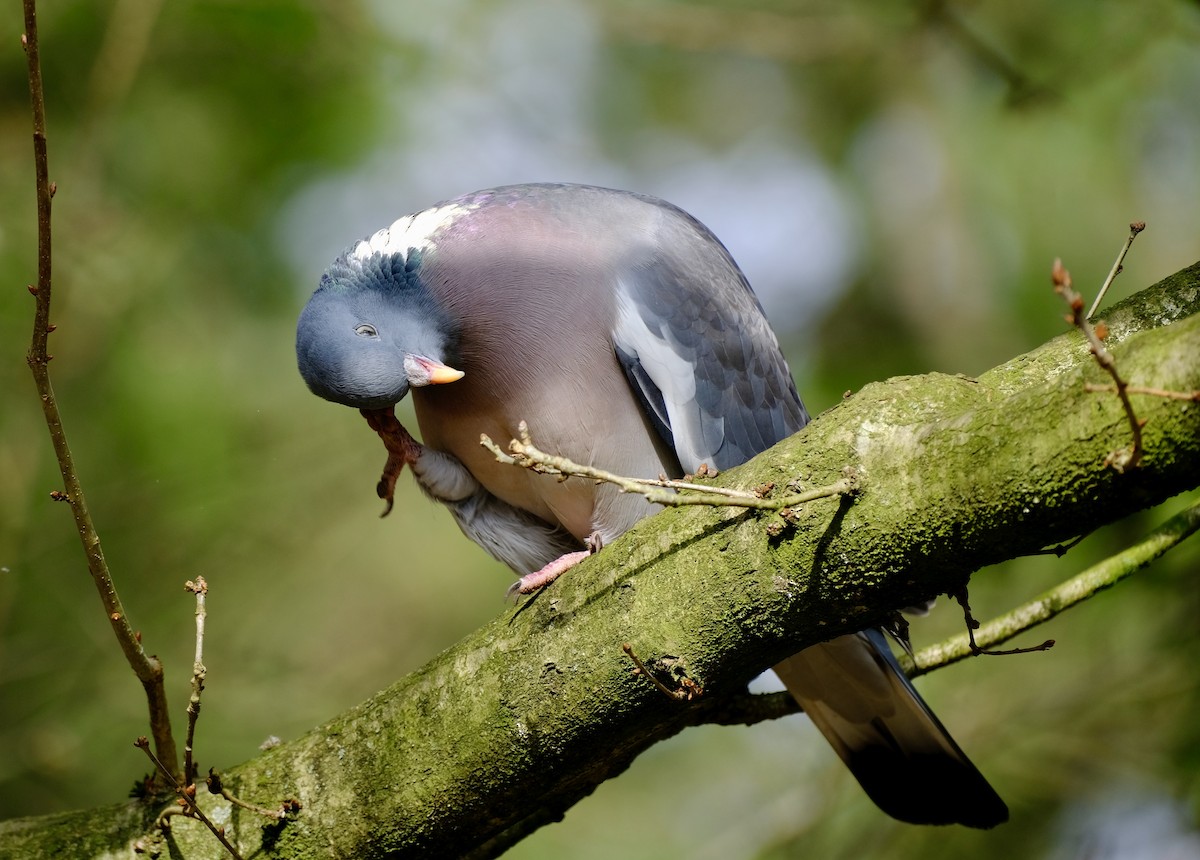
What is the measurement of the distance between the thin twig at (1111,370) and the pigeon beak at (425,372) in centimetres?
209

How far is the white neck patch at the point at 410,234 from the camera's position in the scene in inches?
144

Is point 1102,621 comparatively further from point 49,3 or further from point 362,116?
point 49,3

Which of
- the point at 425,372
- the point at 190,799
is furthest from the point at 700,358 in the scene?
the point at 190,799

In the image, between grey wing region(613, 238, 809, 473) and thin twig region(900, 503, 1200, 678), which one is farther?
grey wing region(613, 238, 809, 473)

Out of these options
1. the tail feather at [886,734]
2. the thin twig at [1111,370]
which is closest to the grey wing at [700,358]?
the tail feather at [886,734]

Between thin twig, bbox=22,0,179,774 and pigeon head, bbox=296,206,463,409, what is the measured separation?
1037mm

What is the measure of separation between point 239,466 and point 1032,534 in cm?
476

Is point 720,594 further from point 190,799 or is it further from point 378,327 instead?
point 378,327

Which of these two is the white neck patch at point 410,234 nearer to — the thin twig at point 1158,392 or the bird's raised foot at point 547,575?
the bird's raised foot at point 547,575

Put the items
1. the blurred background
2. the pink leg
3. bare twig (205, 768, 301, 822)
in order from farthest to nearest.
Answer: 1. the blurred background
2. the pink leg
3. bare twig (205, 768, 301, 822)

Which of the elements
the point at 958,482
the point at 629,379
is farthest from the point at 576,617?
the point at 629,379

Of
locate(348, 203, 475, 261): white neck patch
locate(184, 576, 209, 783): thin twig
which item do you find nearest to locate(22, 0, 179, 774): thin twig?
locate(184, 576, 209, 783): thin twig

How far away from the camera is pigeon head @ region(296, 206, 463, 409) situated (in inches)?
133

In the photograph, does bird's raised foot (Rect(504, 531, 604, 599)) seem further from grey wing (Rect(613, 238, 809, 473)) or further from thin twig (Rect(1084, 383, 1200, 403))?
thin twig (Rect(1084, 383, 1200, 403))
